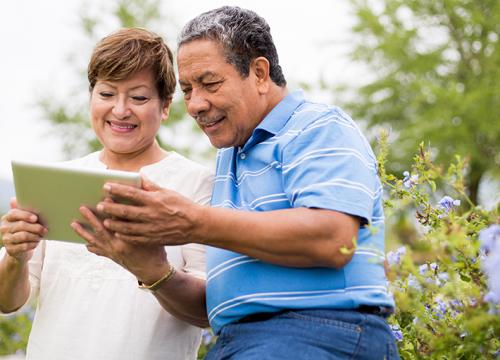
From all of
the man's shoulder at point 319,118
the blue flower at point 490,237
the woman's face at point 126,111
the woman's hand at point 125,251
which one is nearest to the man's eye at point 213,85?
the man's shoulder at point 319,118

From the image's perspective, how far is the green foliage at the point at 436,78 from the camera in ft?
38.7

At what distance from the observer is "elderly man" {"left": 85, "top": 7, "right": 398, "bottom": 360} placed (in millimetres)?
2092

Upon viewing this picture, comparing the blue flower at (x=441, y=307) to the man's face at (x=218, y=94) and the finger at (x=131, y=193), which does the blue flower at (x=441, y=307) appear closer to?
the man's face at (x=218, y=94)

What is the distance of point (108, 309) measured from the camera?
2.78 m

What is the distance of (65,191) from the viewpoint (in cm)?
230

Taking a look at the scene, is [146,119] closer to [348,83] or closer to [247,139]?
[247,139]

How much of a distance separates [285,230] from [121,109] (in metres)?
1.05

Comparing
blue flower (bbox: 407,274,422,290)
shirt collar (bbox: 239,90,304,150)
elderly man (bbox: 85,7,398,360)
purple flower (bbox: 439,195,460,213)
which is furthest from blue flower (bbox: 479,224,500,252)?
purple flower (bbox: 439,195,460,213)

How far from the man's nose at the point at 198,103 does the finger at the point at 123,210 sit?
0.50 meters

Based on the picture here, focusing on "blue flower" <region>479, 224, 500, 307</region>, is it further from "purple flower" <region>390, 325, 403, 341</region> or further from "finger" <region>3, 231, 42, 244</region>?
"finger" <region>3, 231, 42, 244</region>

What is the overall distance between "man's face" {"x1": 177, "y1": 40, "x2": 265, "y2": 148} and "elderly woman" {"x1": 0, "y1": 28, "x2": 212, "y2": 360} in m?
0.36

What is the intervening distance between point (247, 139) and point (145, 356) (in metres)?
0.90

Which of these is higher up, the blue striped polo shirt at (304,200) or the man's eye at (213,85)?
the man's eye at (213,85)

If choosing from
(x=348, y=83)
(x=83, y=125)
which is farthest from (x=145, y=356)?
(x=83, y=125)
